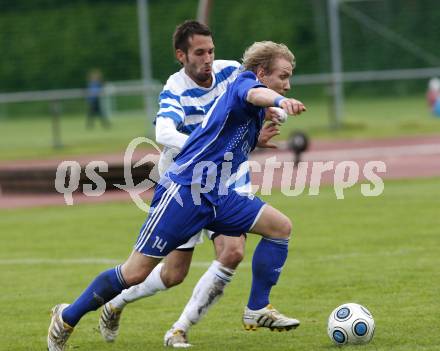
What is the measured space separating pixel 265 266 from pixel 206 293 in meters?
0.44

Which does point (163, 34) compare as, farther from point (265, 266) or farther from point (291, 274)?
point (265, 266)

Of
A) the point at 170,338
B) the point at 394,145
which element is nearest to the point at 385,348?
the point at 170,338

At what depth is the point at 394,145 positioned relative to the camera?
2381 cm

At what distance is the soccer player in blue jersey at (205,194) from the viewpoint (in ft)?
21.3

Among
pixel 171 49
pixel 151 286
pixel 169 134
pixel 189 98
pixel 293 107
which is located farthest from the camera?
pixel 171 49

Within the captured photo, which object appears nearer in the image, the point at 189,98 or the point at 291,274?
the point at 189,98

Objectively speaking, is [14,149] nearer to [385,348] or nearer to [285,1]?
[285,1]

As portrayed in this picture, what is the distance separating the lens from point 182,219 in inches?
257

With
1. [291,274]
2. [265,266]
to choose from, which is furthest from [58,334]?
[291,274]

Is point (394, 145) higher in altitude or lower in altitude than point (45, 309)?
lower

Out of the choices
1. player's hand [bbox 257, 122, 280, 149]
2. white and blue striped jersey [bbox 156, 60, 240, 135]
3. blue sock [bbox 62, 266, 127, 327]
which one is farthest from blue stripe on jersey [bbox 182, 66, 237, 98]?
blue sock [bbox 62, 266, 127, 327]

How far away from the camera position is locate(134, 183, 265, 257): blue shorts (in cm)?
651

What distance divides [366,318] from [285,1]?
90.8 feet

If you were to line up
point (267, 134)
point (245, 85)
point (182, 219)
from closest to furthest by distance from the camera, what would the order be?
1. point (245, 85)
2. point (182, 219)
3. point (267, 134)
